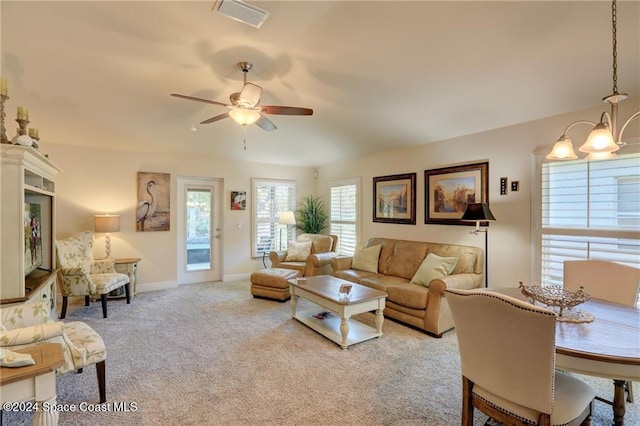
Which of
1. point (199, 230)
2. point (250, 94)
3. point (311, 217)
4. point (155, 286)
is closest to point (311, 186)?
point (311, 217)

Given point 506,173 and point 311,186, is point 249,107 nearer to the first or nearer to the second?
point 506,173

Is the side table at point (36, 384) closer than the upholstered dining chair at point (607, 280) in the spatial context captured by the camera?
Yes

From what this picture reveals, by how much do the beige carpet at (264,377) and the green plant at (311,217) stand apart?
278 centimetres

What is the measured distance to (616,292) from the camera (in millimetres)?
2287

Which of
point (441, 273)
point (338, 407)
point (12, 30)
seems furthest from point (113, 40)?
point (441, 273)

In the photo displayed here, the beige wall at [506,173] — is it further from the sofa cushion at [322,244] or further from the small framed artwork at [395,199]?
the sofa cushion at [322,244]

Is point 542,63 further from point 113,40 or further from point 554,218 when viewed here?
point 113,40

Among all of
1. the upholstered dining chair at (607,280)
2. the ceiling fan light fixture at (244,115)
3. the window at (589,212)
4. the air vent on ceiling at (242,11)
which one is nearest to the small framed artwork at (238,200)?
the ceiling fan light fixture at (244,115)

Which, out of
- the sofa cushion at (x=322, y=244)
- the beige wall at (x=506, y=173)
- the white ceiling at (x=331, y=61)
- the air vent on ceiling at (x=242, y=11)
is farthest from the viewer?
the sofa cushion at (x=322, y=244)

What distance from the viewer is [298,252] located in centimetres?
568

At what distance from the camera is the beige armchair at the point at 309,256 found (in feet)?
16.8

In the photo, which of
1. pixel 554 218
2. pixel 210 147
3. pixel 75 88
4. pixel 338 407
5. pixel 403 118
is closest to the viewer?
pixel 338 407

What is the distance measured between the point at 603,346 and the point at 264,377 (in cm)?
232

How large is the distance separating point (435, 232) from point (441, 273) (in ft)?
3.51
